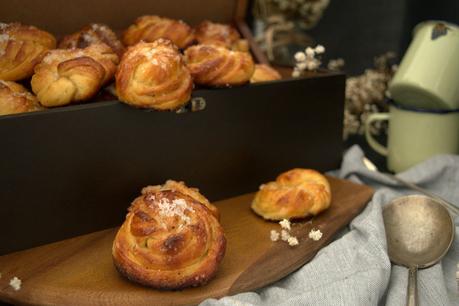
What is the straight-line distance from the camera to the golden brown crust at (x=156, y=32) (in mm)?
1454

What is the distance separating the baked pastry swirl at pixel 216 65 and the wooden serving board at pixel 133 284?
1.00ft

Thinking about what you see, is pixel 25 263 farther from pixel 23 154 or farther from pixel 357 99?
pixel 357 99

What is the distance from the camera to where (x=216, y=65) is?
4.24ft

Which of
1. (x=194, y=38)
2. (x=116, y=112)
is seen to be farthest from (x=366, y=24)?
(x=116, y=112)

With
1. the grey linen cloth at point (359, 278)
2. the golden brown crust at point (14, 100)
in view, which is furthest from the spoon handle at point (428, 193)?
the golden brown crust at point (14, 100)

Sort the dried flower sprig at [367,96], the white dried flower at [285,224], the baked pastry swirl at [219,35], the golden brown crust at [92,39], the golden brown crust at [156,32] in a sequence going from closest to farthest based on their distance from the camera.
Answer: the white dried flower at [285,224]
the golden brown crust at [92,39]
the golden brown crust at [156,32]
the baked pastry swirl at [219,35]
the dried flower sprig at [367,96]

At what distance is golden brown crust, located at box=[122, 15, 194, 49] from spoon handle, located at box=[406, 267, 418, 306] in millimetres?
794

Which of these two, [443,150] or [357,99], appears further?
[357,99]

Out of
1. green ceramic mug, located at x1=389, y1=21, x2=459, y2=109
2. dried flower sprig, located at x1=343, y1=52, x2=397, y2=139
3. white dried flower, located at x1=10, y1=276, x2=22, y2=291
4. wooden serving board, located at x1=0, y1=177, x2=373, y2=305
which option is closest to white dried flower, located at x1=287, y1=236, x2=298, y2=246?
wooden serving board, located at x1=0, y1=177, x2=373, y2=305

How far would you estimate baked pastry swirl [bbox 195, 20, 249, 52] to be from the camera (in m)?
1.58

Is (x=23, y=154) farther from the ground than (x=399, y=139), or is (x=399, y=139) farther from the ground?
(x=23, y=154)

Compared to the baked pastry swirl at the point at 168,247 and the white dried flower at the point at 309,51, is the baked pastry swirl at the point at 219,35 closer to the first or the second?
the white dried flower at the point at 309,51

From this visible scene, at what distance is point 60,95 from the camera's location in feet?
3.76

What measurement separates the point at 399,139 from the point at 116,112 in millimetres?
868
